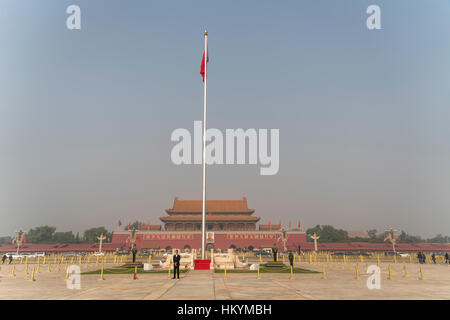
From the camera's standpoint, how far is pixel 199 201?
8988 cm

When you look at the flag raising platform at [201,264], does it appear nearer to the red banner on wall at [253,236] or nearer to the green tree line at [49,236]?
the red banner on wall at [253,236]

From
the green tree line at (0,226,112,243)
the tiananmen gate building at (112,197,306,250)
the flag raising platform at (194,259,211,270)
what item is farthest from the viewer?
the green tree line at (0,226,112,243)

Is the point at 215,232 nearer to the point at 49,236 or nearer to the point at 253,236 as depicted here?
the point at 253,236

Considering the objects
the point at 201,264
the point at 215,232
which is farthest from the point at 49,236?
the point at 201,264

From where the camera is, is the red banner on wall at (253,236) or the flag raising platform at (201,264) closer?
the flag raising platform at (201,264)

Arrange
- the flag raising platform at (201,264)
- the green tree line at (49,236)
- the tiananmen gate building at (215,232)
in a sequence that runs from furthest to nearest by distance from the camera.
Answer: the green tree line at (49,236), the tiananmen gate building at (215,232), the flag raising platform at (201,264)

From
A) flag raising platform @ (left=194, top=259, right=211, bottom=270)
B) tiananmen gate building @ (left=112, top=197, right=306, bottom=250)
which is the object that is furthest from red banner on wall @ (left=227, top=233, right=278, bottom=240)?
flag raising platform @ (left=194, top=259, right=211, bottom=270)

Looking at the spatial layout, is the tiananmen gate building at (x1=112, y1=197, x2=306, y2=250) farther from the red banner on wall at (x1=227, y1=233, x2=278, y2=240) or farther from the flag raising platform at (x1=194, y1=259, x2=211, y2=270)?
the flag raising platform at (x1=194, y1=259, x2=211, y2=270)

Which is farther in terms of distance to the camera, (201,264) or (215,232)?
(215,232)

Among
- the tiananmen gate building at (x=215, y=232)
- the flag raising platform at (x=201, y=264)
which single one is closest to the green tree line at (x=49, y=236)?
the tiananmen gate building at (x=215, y=232)

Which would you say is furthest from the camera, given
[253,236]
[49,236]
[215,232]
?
[49,236]
